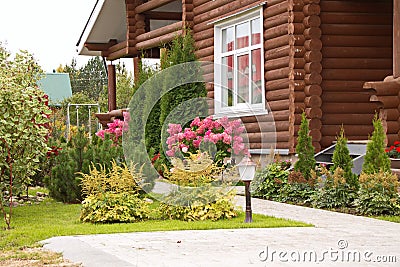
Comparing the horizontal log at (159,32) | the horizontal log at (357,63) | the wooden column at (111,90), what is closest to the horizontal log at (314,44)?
the horizontal log at (357,63)

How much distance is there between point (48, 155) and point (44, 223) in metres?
2.87

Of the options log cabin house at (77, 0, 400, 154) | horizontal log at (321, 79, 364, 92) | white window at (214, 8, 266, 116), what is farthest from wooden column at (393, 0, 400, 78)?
white window at (214, 8, 266, 116)

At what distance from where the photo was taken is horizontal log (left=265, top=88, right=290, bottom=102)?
1376 centimetres

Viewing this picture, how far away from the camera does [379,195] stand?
32.4 ft

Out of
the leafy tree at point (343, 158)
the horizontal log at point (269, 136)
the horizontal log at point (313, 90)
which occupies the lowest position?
the leafy tree at point (343, 158)

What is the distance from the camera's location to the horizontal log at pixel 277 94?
1376 centimetres

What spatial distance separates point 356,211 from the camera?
1008cm

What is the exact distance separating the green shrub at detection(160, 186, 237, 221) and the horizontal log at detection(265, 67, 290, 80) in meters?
4.63

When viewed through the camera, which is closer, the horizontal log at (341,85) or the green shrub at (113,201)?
the green shrub at (113,201)

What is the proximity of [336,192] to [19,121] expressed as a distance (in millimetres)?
4247

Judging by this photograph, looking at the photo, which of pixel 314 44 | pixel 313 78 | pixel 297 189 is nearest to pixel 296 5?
pixel 314 44

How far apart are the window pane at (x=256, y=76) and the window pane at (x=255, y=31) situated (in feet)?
0.63

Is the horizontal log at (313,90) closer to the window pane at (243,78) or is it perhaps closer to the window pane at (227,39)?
the window pane at (243,78)

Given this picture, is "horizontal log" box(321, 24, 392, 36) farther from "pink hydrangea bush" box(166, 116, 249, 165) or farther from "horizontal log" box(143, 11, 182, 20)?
"horizontal log" box(143, 11, 182, 20)
